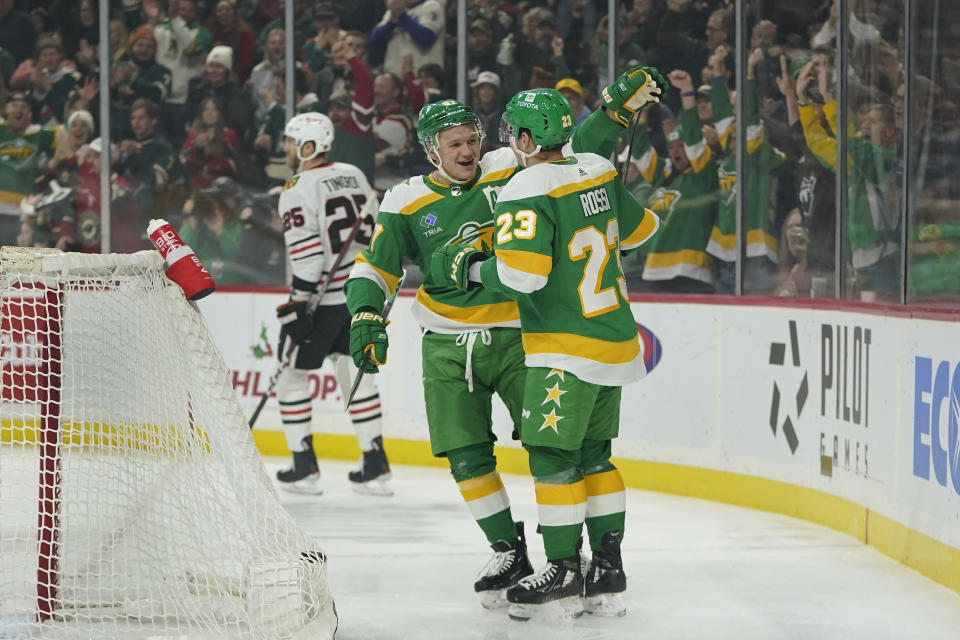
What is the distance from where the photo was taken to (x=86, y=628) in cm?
301

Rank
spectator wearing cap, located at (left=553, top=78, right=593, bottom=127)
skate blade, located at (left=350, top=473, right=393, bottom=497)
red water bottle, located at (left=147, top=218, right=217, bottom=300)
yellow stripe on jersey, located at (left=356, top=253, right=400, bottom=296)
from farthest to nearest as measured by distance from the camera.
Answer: spectator wearing cap, located at (left=553, top=78, right=593, bottom=127) < skate blade, located at (left=350, top=473, right=393, bottom=497) < yellow stripe on jersey, located at (left=356, top=253, right=400, bottom=296) < red water bottle, located at (left=147, top=218, right=217, bottom=300)

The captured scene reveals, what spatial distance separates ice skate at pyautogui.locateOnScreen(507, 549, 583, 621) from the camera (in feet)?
10.7

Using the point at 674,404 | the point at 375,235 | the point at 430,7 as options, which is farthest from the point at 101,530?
the point at 430,7

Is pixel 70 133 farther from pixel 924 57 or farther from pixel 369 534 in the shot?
pixel 924 57

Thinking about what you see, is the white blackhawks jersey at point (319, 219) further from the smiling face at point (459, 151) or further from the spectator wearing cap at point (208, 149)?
the spectator wearing cap at point (208, 149)

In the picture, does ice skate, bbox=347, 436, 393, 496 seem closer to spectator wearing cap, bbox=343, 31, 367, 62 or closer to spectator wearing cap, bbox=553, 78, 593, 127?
spectator wearing cap, bbox=553, 78, 593, 127

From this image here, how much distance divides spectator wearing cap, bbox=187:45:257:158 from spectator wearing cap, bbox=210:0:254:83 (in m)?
0.04

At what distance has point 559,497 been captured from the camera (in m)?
3.24

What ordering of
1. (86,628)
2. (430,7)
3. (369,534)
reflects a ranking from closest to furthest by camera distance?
Result: (86,628), (369,534), (430,7)

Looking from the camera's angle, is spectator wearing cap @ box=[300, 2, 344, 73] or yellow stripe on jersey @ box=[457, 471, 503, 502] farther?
spectator wearing cap @ box=[300, 2, 344, 73]

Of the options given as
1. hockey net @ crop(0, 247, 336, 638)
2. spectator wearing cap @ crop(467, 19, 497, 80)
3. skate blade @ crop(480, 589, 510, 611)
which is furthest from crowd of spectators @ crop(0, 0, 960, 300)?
hockey net @ crop(0, 247, 336, 638)

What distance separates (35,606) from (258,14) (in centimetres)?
500

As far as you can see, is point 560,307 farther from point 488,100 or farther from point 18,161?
point 18,161

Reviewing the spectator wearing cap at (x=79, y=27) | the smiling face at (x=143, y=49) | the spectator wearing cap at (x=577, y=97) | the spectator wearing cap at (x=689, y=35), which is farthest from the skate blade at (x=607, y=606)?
the spectator wearing cap at (x=79, y=27)
